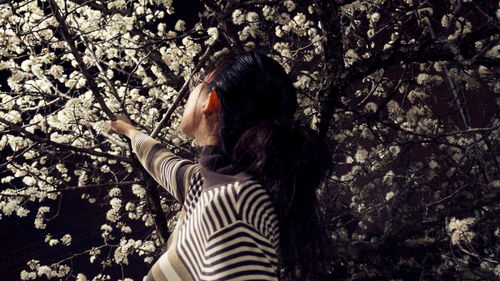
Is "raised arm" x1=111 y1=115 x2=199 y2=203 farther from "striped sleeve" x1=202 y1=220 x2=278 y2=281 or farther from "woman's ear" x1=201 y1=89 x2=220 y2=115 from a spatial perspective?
"striped sleeve" x1=202 y1=220 x2=278 y2=281

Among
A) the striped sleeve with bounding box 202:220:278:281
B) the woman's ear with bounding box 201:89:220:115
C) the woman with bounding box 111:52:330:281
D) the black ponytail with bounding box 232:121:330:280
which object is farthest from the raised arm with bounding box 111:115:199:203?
the striped sleeve with bounding box 202:220:278:281

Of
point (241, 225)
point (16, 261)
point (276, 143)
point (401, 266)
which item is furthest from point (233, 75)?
Answer: point (16, 261)

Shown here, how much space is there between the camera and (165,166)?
253 centimetres

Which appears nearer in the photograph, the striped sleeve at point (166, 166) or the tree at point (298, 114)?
the striped sleeve at point (166, 166)

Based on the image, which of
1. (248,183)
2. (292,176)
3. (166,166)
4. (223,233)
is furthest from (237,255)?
(166,166)

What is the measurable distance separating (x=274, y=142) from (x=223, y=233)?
1.27 feet

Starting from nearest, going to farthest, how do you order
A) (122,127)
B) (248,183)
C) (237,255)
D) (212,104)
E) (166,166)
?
1. (237,255)
2. (248,183)
3. (212,104)
4. (166,166)
5. (122,127)

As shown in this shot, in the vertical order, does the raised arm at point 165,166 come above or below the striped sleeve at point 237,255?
above

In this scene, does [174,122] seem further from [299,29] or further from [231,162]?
[231,162]

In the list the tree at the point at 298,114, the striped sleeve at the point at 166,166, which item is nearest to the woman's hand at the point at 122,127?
the striped sleeve at the point at 166,166

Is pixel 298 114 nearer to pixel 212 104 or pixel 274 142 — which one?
pixel 212 104

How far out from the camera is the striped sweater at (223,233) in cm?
146

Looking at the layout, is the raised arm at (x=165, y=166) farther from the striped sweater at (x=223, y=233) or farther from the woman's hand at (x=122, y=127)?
the striped sweater at (x=223, y=233)

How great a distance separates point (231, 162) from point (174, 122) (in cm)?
501
